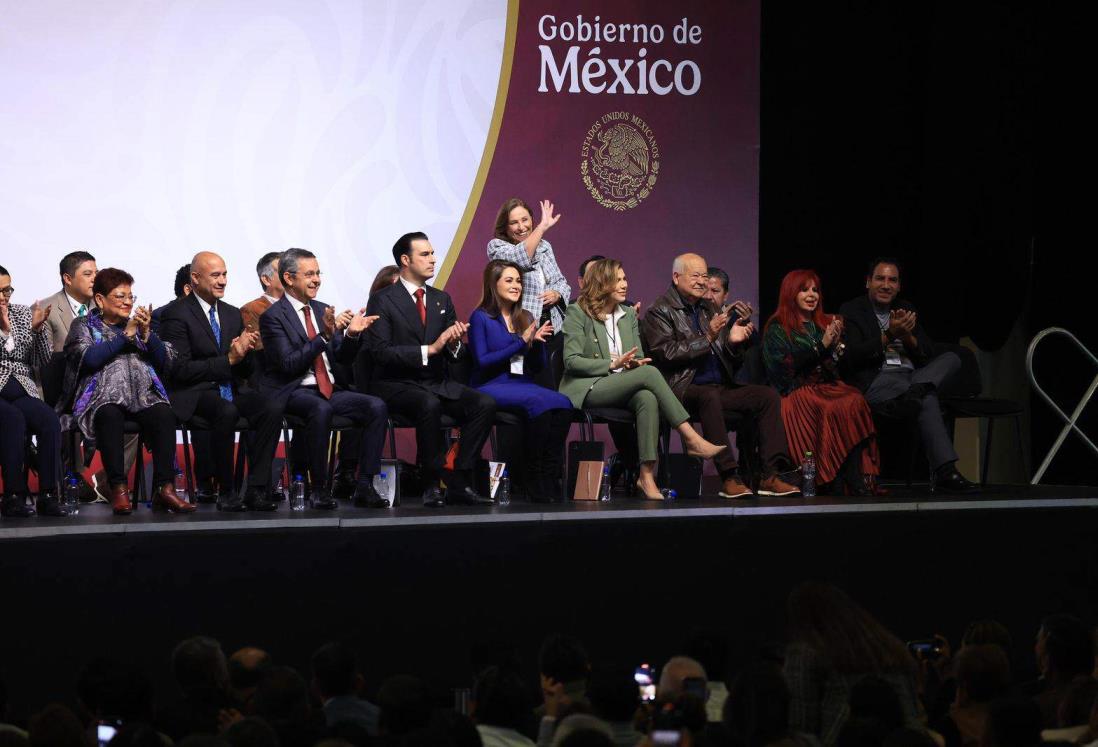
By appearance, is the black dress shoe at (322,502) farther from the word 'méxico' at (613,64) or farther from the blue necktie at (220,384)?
the word 'méxico' at (613,64)

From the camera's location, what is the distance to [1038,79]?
793cm

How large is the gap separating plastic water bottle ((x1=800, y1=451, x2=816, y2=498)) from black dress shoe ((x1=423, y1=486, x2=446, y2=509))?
1592 mm

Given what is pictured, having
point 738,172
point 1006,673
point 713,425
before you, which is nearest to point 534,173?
point 738,172

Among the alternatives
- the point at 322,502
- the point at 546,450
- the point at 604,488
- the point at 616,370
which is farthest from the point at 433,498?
the point at 616,370

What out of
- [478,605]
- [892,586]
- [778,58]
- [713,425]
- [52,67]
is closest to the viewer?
[478,605]

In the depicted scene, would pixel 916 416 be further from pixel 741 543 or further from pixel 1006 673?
pixel 1006 673

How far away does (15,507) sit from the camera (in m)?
5.19

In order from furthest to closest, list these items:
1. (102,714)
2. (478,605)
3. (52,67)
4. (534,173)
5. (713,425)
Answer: (534,173), (52,67), (713,425), (478,605), (102,714)

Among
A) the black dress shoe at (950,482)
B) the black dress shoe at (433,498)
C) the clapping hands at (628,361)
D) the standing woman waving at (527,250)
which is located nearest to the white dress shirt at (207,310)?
the black dress shoe at (433,498)

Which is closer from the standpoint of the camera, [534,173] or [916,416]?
[916,416]

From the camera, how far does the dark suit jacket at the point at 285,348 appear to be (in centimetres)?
571

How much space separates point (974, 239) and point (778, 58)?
1.55 m

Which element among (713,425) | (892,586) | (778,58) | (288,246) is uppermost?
(778,58)

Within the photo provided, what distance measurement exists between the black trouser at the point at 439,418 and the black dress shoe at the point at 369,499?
0.22 m
